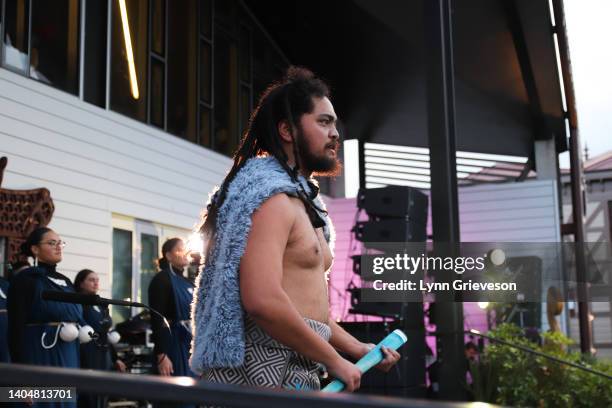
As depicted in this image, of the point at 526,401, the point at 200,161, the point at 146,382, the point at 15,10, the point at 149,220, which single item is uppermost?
the point at 15,10

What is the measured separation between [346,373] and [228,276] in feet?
0.96

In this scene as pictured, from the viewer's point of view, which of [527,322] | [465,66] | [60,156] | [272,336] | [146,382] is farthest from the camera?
[527,322]

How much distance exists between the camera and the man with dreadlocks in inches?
65.0

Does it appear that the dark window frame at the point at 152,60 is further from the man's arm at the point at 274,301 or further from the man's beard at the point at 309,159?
the man's arm at the point at 274,301

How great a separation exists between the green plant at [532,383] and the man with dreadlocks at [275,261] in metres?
4.85

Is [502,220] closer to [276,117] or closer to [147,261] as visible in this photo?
[147,261]

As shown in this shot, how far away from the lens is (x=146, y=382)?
821 mm

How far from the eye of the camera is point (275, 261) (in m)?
1.66

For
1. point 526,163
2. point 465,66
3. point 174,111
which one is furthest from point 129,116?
point 526,163

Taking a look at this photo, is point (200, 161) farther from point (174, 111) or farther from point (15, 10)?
point (15, 10)

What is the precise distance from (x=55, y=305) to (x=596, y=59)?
968 cm

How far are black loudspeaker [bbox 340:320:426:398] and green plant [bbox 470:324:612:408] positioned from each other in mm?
434

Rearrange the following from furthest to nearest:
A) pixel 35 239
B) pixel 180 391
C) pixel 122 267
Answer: pixel 122 267
pixel 35 239
pixel 180 391

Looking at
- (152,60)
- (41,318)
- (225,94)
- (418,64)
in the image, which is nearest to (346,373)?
(41,318)
